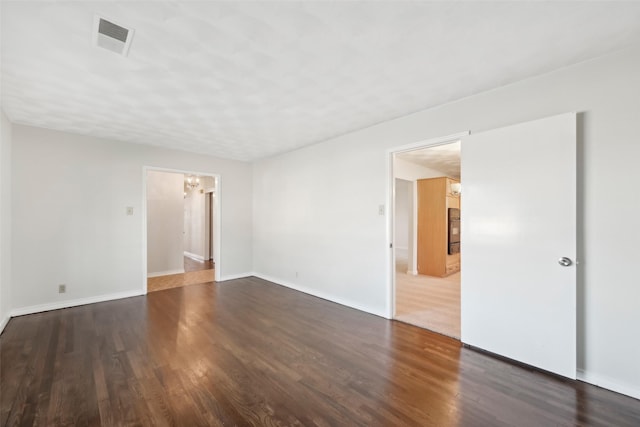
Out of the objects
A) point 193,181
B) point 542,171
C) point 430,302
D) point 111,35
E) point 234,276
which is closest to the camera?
point 111,35

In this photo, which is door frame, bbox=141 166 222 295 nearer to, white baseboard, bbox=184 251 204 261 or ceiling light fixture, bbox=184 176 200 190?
ceiling light fixture, bbox=184 176 200 190

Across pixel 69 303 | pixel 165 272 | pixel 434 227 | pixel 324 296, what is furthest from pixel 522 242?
pixel 165 272

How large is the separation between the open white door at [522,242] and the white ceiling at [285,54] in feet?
2.06

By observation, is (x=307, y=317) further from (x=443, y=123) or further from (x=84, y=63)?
(x=84, y=63)

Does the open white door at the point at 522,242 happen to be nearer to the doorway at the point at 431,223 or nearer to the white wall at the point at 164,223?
the doorway at the point at 431,223

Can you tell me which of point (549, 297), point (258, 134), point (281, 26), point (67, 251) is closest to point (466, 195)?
point (549, 297)

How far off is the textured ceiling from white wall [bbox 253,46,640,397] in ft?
3.61

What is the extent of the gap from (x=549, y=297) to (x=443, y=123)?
197 centimetres

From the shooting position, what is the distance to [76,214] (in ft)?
13.3

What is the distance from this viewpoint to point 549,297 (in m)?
2.23

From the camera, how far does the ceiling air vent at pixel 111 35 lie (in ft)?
5.62

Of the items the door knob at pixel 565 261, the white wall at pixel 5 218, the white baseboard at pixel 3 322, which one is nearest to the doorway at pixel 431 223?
the door knob at pixel 565 261

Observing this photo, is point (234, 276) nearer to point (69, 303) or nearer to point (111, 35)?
point (69, 303)

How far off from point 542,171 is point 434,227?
4061mm
